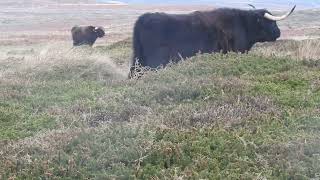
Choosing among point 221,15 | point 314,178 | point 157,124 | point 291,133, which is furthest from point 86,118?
point 221,15

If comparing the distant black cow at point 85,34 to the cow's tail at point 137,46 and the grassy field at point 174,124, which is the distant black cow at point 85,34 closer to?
the cow's tail at point 137,46

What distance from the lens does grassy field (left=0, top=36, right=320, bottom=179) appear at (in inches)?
226

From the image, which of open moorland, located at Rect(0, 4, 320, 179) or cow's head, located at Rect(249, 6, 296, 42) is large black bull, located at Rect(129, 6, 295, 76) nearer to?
cow's head, located at Rect(249, 6, 296, 42)

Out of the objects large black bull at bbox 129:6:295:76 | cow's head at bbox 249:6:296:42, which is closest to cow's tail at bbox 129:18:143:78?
large black bull at bbox 129:6:295:76

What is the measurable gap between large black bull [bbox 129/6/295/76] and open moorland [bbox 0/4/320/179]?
2.33 metres

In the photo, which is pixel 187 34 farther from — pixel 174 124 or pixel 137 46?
pixel 174 124

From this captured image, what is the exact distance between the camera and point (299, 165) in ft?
18.7

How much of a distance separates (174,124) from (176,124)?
0.10 feet

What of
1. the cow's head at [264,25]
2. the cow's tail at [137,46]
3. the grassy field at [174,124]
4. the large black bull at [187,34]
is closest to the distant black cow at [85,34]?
the cow's head at [264,25]

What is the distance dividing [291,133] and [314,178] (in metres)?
1.15

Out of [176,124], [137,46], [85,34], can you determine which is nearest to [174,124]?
[176,124]

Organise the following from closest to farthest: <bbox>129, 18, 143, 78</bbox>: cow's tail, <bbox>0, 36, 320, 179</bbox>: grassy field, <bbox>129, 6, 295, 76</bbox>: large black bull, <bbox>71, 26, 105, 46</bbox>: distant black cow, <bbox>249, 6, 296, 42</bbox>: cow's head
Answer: <bbox>0, 36, 320, 179</bbox>: grassy field, <bbox>129, 6, 295, 76</bbox>: large black bull, <bbox>129, 18, 143, 78</bbox>: cow's tail, <bbox>249, 6, 296, 42</bbox>: cow's head, <bbox>71, 26, 105, 46</bbox>: distant black cow

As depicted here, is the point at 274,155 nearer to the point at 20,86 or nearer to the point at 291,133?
the point at 291,133

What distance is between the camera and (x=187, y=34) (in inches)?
546
